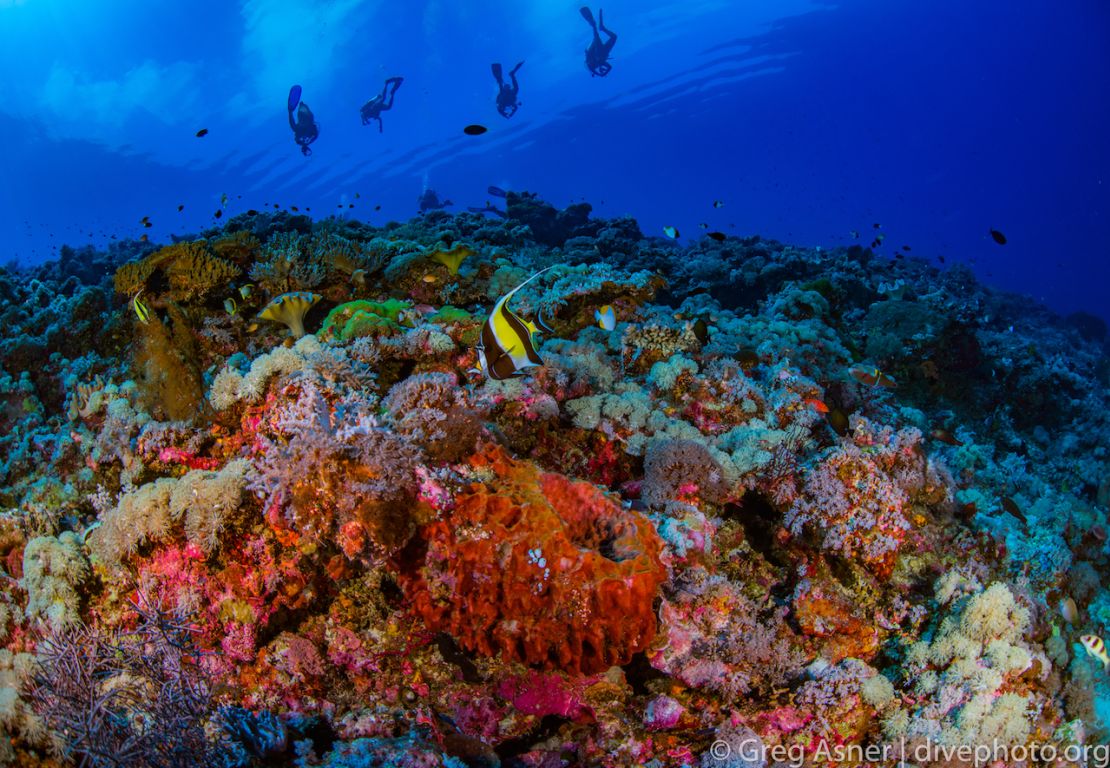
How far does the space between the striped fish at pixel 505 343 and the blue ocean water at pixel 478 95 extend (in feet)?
93.4

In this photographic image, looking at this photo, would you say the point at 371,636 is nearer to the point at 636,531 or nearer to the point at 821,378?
the point at 636,531

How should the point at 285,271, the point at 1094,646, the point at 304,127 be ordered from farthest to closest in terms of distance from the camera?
the point at 304,127 < the point at 285,271 < the point at 1094,646

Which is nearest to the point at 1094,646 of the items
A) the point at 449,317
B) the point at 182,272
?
the point at 449,317

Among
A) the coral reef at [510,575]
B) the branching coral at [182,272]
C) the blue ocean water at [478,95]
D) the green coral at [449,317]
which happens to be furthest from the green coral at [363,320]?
the blue ocean water at [478,95]

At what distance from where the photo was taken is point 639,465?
14.4 ft

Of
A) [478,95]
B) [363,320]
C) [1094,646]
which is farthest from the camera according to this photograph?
[478,95]

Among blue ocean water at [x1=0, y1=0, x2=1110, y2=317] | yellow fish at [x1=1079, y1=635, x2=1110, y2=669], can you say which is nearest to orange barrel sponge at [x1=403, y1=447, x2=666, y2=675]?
yellow fish at [x1=1079, y1=635, x2=1110, y2=669]

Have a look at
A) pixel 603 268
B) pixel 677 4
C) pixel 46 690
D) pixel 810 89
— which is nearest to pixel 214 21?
pixel 677 4

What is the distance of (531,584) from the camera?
2729 millimetres

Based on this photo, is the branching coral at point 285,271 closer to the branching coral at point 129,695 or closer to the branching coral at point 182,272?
the branching coral at point 182,272

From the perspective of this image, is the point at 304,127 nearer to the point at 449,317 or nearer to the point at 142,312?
the point at 142,312

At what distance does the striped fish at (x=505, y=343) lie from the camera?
2.60 metres

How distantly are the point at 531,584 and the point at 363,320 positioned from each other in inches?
143

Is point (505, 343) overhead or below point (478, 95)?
below
